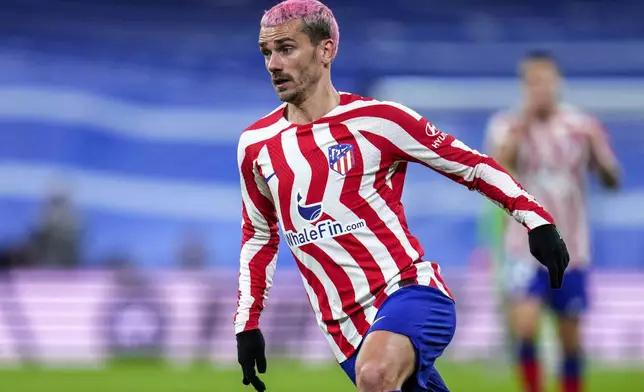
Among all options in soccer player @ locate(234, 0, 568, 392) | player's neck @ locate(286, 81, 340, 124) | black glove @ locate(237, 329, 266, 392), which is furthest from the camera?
black glove @ locate(237, 329, 266, 392)

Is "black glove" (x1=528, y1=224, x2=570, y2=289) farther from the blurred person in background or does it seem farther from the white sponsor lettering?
the blurred person in background

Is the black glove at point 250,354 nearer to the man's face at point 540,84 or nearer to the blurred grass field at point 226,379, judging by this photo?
the man's face at point 540,84

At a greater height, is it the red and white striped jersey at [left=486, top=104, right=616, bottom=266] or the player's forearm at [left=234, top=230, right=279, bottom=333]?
the red and white striped jersey at [left=486, top=104, right=616, bottom=266]

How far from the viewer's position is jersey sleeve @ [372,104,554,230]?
4609mm

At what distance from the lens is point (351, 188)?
471 centimetres

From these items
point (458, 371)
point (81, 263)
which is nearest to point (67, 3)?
point (81, 263)

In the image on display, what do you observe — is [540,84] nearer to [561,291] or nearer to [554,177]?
[554,177]

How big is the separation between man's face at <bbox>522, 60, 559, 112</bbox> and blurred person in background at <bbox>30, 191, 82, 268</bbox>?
835 cm

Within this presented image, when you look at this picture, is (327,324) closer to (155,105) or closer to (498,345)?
(498,345)

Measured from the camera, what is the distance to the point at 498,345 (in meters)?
13.7

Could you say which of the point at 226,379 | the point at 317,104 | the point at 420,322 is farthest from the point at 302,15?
the point at 226,379

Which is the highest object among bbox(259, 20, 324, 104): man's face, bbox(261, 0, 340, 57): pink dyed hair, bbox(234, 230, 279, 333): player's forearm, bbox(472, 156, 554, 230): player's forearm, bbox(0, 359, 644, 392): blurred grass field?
bbox(261, 0, 340, 57): pink dyed hair

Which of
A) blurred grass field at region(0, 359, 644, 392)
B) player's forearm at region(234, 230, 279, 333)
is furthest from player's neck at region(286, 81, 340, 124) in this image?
blurred grass field at region(0, 359, 644, 392)

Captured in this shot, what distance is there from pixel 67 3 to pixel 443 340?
674 inches
